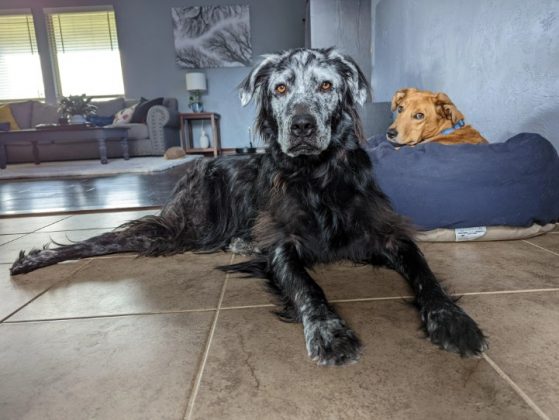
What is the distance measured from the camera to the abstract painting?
9312 mm

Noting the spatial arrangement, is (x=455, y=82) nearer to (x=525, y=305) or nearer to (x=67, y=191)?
(x=525, y=305)

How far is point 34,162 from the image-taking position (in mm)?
8531

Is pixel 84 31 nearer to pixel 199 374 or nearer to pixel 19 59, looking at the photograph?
pixel 19 59

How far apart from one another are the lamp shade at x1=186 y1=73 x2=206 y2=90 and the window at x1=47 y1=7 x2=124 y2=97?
78.7 inches

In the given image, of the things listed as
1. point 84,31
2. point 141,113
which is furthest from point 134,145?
point 84,31

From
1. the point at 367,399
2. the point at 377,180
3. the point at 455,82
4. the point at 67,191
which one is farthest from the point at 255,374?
the point at 67,191

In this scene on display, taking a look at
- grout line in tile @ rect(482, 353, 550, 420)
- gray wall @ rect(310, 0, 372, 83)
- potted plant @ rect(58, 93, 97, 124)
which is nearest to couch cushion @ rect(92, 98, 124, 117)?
potted plant @ rect(58, 93, 97, 124)

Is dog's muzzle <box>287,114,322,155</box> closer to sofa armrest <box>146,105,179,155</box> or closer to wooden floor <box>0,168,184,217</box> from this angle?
wooden floor <box>0,168,184,217</box>

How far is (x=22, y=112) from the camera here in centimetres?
930

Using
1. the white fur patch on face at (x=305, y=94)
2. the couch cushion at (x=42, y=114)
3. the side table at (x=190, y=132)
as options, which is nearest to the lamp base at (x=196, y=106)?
the side table at (x=190, y=132)

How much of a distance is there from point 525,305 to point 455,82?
8.21ft

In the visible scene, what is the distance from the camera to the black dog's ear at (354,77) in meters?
1.98

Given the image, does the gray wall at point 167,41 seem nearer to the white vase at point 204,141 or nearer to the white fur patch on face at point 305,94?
the white vase at point 204,141

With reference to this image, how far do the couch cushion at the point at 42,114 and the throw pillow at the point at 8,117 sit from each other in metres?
0.38
